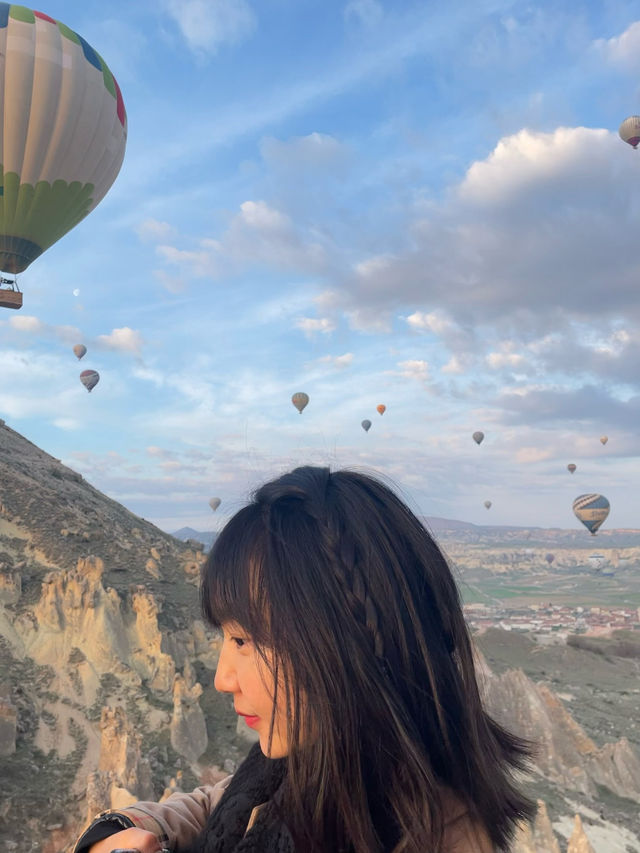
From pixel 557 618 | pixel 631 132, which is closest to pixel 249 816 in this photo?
pixel 631 132

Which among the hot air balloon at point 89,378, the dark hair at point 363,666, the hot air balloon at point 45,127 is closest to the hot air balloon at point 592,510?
the hot air balloon at point 89,378

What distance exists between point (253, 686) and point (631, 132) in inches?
1835

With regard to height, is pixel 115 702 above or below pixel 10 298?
below

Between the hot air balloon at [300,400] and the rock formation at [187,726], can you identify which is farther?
the hot air balloon at [300,400]

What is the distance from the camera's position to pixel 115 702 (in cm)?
1670

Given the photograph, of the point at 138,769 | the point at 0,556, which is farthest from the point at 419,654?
the point at 0,556

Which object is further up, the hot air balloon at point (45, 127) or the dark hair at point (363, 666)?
the hot air balloon at point (45, 127)

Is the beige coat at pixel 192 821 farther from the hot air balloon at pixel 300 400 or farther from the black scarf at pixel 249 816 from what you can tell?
the hot air balloon at pixel 300 400

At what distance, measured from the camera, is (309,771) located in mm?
1883

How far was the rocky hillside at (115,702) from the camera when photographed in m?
13.6

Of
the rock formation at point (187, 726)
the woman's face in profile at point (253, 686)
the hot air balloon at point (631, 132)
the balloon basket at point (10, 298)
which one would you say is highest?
the hot air balloon at point (631, 132)

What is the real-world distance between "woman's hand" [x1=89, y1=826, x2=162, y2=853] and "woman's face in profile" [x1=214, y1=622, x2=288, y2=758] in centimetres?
42

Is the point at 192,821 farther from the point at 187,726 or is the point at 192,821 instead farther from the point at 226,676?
the point at 187,726

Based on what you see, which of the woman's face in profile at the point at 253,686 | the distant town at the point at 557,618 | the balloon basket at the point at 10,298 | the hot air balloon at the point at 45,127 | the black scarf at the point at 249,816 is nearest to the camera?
the black scarf at the point at 249,816
